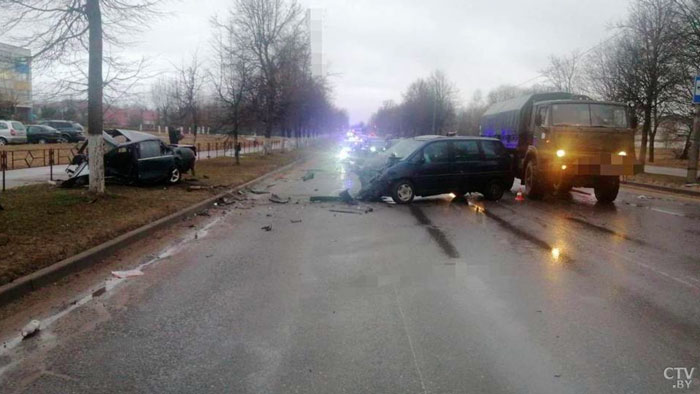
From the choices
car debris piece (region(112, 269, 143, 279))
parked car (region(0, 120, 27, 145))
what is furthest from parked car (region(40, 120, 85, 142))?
car debris piece (region(112, 269, 143, 279))

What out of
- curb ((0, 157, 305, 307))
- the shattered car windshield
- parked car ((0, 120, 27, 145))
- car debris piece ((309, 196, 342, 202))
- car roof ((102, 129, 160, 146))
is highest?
parked car ((0, 120, 27, 145))

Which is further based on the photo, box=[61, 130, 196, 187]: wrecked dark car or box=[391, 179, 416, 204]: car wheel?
box=[61, 130, 196, 187]: wrecked dark car

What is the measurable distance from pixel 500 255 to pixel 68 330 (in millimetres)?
5373

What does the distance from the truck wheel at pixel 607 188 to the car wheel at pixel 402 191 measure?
15.9ft

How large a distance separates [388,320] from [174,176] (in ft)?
41.9

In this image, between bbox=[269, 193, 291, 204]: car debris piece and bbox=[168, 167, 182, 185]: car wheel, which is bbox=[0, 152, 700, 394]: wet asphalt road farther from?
bbox=[168, 167, 182, 185]: car wheel

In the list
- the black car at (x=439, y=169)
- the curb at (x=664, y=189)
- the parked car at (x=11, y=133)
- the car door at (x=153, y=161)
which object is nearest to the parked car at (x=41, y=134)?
the parked car at (x=11, y=133)

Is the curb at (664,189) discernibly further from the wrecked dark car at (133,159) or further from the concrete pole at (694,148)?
the wrecked dark car at (133,159)

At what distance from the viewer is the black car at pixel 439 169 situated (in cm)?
1357

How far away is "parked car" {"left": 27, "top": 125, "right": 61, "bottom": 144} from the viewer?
38375 millimetres

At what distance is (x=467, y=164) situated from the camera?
14117 millimetres

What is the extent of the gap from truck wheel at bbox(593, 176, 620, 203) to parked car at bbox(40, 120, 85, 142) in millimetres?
37654

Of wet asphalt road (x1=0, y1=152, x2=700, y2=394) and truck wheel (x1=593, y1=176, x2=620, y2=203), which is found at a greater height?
truck wheel (x1=593, y1=176, x2=620, y2=203)

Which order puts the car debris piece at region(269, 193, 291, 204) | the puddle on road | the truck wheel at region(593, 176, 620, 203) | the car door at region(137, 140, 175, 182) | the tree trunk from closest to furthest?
1. the puddle on road
2. the tree trunk
3. the car debris piece at region(269, 193, 291, 204)
4. the truck wheel at region(593, 176, 620, 203)
5. the car door at region(137, 140, 175, 182)
